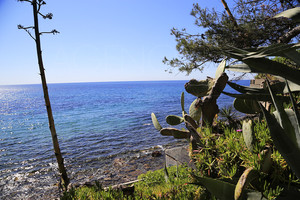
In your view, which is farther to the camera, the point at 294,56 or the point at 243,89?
the point at 243,89

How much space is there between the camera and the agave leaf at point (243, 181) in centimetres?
145

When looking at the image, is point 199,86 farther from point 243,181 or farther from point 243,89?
point 243,181

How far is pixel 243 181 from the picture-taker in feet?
5.01

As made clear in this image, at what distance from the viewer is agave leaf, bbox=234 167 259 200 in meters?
1.45

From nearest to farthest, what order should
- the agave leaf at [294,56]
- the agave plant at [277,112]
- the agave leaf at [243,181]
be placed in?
the agave plant at [277,112]
the agave leaf at [294,56]
the agave leaf at [243,181]

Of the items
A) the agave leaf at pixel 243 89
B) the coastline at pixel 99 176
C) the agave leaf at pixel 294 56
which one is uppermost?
the agave leaf at pixel 294 56

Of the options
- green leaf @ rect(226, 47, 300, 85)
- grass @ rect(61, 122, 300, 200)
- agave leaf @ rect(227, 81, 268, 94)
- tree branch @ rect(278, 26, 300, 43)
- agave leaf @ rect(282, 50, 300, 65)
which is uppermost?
tree branch @ rect(278, 26, 300, 43)

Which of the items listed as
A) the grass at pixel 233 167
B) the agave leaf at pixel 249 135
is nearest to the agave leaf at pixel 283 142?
the grass at pixel 233 167

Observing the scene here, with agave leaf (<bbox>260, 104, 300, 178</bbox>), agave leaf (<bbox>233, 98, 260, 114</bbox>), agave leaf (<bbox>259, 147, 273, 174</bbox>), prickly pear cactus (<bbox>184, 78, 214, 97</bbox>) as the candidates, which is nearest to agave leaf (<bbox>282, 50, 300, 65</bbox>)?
agave leaf (<bbox>260, 104, 300, 178</bbox>)

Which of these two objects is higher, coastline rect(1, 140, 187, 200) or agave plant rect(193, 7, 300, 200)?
agave plant rect(193, 7, 300, 200)

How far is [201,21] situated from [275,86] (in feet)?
21.4

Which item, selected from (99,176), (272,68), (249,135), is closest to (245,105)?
(249,135)

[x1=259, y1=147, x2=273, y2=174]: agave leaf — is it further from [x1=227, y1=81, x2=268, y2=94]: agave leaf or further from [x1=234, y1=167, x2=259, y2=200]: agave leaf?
[x1=227, y1=81, x2=268, y2=94]: agave leaf

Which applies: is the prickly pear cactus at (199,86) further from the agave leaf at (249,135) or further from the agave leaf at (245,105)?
the agave leaf at (249,135)
